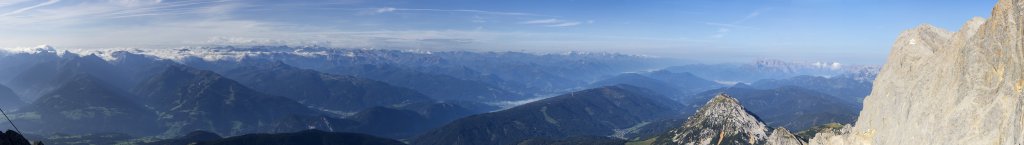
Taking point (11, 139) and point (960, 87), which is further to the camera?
point (11, 139)

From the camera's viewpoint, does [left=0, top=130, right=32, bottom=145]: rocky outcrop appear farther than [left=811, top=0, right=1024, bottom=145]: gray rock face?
Yes

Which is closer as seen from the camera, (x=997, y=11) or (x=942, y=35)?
(x=997, y=11)

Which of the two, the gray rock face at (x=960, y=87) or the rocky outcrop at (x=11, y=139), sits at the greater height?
the gray rock face at (x=960, y=87)

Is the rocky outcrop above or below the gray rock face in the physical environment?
below

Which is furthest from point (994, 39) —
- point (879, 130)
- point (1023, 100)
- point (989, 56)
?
point (879, 130)

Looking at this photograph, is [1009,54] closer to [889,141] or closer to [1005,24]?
[1005,24]

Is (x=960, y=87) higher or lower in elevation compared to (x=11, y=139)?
higher

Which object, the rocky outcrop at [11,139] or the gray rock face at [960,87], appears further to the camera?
the rocky outcrop at [11,139]

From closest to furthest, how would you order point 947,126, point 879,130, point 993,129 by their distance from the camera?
point 993,129 → point 947,126 → point 879,130
